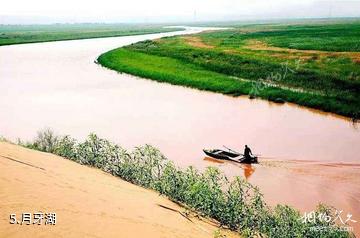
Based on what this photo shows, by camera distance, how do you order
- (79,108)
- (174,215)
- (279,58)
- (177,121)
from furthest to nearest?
(279,58) < (79,108) < (177,121) < (174,215)

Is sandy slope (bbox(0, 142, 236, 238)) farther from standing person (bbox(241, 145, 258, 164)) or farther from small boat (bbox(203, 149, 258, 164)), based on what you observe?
standing person (bbox(241, 145, 258, 164))

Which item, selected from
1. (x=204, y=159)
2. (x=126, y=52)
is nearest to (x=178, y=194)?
(x=204, y=159)

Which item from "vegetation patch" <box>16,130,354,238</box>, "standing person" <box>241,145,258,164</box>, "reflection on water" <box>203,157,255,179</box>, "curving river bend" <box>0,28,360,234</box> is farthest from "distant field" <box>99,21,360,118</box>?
"vegetation patch" <box>16,130,354,238</box>

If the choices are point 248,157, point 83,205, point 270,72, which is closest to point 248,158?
point 248,157

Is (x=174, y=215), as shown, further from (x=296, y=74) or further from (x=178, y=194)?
(x=296, y=74)

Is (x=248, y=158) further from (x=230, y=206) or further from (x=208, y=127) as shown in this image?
(x=230, y=206)

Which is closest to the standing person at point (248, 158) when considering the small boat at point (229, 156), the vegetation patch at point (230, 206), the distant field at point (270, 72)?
the small boat at point (229, 156)
